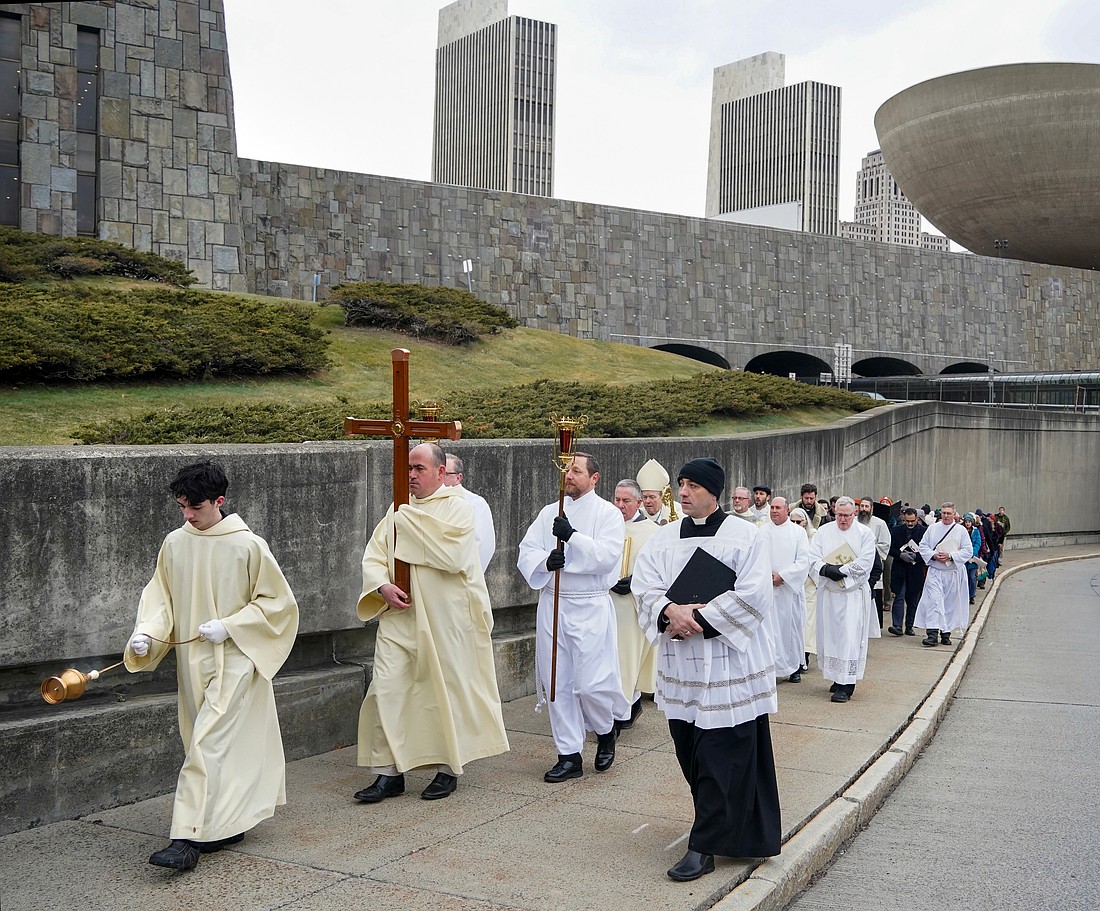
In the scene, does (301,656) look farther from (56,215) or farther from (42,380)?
(56,215)

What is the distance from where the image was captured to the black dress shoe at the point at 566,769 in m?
6.85

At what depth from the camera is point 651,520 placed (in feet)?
31.6

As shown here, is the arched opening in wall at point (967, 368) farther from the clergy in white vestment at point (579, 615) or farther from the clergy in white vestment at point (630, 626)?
the clergy in white vestment at point (579, 615)

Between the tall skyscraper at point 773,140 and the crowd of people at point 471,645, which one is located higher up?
the tall skyscraper at point 773,140

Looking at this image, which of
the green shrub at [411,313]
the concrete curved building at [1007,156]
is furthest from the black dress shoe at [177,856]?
the concrete curved building at [1007,156]

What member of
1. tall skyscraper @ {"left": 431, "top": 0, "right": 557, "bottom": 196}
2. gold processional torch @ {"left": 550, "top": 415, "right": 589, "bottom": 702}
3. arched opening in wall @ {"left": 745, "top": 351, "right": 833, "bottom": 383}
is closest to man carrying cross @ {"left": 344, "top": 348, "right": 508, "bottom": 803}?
gold processional torch @ {"left": 550, "top": 415, "right": 589, "bottom": 702}

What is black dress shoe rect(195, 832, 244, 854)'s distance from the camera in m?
5.30

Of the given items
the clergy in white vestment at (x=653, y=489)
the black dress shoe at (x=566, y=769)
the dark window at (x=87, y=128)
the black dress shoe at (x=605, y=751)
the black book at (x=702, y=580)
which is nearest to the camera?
the black book at (x=702, y=580)

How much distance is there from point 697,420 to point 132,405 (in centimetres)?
881

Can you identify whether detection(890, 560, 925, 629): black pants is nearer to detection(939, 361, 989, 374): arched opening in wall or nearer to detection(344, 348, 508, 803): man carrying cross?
detection(344, 348, 508, 803): man carrying cross

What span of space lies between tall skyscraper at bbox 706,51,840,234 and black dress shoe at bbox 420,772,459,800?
552 ft

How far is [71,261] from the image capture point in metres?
16.1

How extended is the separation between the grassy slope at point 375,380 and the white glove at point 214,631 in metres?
4.31

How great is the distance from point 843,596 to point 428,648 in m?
5.67
